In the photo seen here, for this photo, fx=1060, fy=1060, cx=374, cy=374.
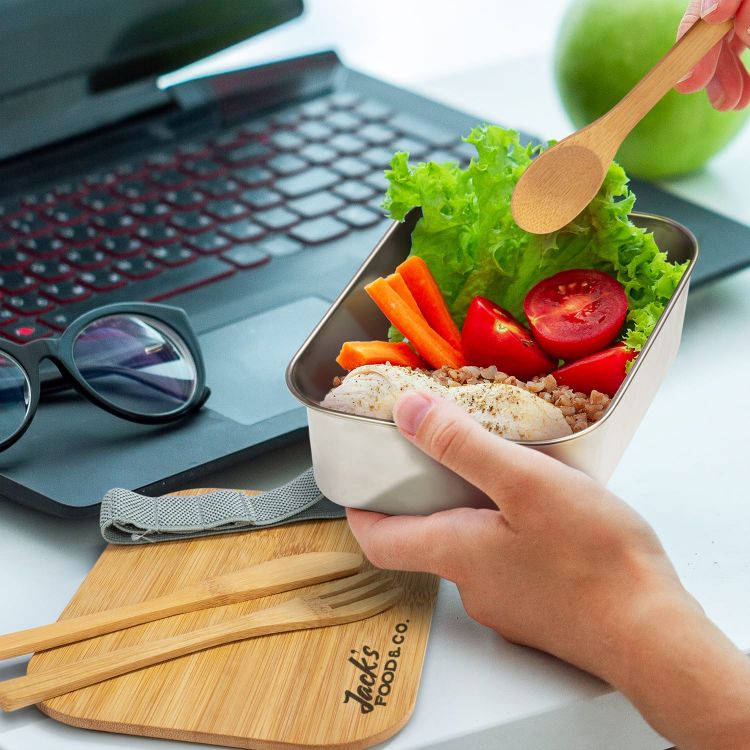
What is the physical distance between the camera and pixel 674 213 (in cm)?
98

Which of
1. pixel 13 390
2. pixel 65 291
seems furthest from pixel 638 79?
pixel 13 390

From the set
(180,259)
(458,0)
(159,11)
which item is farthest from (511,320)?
(458,0)

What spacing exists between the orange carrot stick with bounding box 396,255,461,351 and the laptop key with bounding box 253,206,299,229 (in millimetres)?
292

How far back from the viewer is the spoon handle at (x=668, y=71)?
0.63 metres

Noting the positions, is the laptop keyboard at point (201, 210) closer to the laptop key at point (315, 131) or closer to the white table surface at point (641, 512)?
the laptop key at point (315, 131)

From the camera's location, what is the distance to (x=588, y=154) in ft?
2.10

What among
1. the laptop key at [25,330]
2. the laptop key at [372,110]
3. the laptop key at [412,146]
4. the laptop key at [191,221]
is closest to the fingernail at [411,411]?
the laptop key at [25,330]

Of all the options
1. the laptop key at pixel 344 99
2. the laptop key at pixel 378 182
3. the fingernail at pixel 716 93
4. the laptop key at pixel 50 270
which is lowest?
the laptop key at pixel 50 270

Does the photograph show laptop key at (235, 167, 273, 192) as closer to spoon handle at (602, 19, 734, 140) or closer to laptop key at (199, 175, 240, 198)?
laptop key at (199, 175, 240, 198)

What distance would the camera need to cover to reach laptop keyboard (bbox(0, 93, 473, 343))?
0.88 m

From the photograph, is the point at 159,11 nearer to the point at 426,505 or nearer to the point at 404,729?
the point at 426,505

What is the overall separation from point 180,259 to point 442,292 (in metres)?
0.28

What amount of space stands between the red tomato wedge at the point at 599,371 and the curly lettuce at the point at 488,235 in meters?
0.07

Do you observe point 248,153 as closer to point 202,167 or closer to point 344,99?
point 202,167
